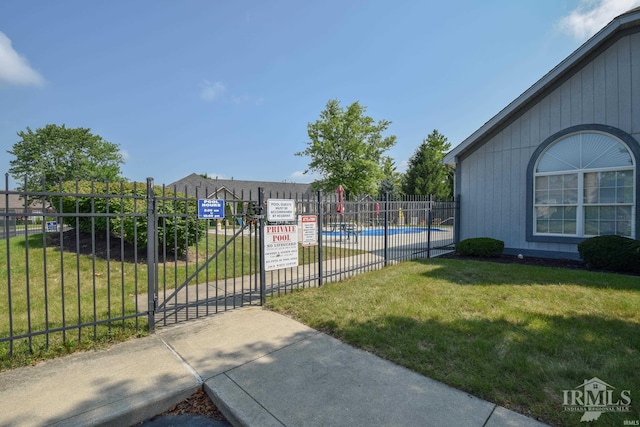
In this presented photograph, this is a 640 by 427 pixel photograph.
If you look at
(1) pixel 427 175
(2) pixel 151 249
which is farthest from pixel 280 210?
(1) pixel 427 175

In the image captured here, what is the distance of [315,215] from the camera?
6.45 meters

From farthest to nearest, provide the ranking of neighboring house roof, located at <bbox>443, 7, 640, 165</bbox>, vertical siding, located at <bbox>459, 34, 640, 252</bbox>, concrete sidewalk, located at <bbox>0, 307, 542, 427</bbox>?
vertical siding, located at <bbox>459, 34, 640, 252</bbox>
neighboring house roof, located at <bbox>443, 7, 640, 165</bbox>
concrete sidewalk, located at <bbox>0, 307, 542, 427</bbox>

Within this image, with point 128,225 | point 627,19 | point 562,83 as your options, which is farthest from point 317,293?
point 627,19

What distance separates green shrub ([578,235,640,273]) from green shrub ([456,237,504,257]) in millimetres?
2066

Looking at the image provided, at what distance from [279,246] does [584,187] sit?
877 centimetres

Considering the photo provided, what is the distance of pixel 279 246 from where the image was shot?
5676mm

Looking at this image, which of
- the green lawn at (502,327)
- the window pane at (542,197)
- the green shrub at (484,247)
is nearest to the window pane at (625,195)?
the window pane at (542,197)

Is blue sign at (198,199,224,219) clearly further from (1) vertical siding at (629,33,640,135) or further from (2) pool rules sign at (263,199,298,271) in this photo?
(1) vertical siding at (629,33,640,135)

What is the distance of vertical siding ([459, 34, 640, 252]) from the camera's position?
8.09 meters

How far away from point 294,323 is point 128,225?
257 inches

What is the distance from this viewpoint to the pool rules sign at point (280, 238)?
554 cm

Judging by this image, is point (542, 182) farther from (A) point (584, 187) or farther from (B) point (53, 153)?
(B) point (53, 153)

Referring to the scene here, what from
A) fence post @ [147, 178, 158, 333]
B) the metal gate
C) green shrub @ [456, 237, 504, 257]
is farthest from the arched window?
fence post @ [147, 178, 158, 333]

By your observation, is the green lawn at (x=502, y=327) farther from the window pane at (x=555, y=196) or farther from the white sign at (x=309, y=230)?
the window pane at (x=555, y=196)
